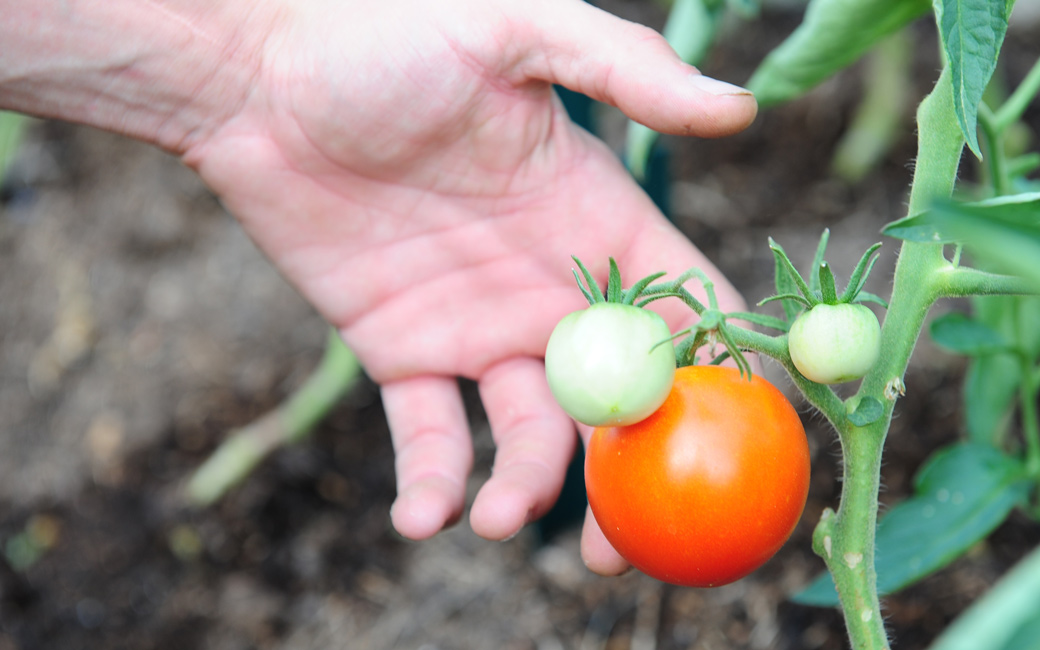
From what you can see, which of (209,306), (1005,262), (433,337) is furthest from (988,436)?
(209,306)

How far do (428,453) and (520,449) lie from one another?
4.7 inches

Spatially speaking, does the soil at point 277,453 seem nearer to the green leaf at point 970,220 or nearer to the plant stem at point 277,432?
the plant stem at point 277,432

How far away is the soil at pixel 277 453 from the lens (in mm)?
1256

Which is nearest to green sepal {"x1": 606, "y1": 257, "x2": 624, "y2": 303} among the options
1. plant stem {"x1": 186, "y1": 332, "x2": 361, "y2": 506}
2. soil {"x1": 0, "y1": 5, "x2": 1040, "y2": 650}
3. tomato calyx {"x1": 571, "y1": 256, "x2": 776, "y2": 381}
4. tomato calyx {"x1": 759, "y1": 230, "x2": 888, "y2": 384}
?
tomato calyx {"x1": 571, "y1": 256, "x2": 776, "y2": 381}

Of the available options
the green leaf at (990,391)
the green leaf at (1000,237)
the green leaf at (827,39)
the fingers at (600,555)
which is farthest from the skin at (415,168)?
the green leaf at (1000,237)

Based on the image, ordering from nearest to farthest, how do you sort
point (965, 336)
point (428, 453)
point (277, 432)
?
point (965, 336) < point (428, 453) < point (277, 432)

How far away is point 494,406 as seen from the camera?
1029 millimetres

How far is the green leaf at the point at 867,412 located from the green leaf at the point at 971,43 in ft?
0.62

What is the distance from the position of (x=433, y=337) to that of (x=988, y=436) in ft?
2.31

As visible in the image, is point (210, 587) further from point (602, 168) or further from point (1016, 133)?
point (1016, 133)

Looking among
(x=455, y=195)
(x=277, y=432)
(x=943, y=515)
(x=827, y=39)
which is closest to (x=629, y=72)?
(x=827, y=39)

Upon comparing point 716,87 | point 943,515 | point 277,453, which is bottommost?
point 277,453

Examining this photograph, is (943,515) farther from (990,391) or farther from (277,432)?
(277,432)

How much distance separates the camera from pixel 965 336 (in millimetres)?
864
